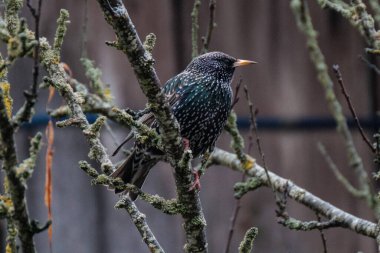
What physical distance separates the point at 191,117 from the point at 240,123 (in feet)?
2.60

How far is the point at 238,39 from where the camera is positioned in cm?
515

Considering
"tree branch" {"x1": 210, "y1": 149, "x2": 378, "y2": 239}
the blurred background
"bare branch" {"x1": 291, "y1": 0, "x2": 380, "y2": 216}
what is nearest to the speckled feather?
"tree branch" {"x1": 210, "y1": 149, "x2": 378, "y2": 239}

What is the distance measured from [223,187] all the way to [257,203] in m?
0.21

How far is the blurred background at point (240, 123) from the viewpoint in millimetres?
4984

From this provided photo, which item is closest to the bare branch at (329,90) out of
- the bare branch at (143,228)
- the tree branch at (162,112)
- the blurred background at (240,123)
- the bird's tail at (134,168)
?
the tree branch at (162,112)

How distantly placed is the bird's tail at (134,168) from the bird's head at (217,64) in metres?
0.60

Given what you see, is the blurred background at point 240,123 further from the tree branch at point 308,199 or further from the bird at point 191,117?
the tree branch at point 308,199

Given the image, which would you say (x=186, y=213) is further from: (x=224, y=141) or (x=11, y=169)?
(x=224, y=141)

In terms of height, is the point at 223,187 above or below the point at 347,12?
below

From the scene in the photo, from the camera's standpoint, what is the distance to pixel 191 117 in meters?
4.31

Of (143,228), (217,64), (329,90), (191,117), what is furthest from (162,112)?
(217,64)

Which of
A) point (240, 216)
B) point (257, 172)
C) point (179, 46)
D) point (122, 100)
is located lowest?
point (240, 216)

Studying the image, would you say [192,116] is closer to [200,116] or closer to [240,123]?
[200,116]

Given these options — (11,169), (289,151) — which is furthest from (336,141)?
(11,169)
